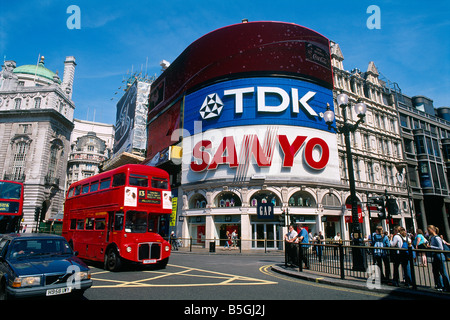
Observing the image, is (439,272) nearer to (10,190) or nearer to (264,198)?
(264,198)

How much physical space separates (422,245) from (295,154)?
19.5 meters

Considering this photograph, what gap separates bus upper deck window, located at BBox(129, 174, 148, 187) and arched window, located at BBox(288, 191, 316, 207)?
19.2 m

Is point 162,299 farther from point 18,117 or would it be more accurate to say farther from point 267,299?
point 18,117

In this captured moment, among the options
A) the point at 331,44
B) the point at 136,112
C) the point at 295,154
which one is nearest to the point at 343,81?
the point at 331,44

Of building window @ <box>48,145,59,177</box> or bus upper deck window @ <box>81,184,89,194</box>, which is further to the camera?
building window @ <box>48,145,59,177</box>

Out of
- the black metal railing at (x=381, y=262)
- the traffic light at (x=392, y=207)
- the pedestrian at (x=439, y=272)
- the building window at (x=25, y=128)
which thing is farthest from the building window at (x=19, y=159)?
the pedestrian at (x=439, y=272)

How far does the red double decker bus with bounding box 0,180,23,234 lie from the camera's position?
17.9 metres

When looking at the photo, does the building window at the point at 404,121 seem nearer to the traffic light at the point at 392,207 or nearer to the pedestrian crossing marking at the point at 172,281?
the traffic light at the point at 392,207

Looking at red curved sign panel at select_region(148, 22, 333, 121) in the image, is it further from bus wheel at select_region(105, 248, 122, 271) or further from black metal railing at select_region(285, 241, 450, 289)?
bus wheel at select_region(105, 248, 122, 271)

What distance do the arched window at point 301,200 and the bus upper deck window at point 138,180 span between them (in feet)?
63.1

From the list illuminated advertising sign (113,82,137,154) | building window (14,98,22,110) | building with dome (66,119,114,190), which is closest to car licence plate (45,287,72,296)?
illuminated advertising sign (113,82,137,154)

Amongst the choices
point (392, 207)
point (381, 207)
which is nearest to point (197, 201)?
point (381, 207)

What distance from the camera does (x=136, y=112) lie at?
164ft

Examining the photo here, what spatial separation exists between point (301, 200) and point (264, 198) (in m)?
4.07
